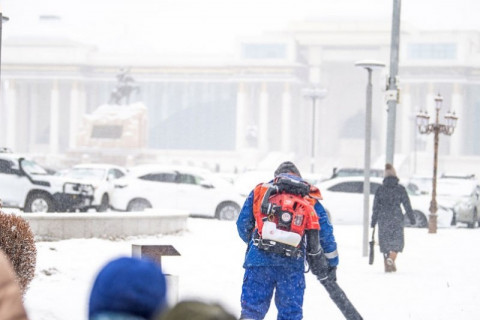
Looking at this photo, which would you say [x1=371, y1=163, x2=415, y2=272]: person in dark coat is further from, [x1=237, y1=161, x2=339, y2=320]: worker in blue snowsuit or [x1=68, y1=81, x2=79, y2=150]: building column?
[x1=68, y1=81, x2=79, y2=150]: building column

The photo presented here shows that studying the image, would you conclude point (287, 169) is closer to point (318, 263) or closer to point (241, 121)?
point (318, 263)

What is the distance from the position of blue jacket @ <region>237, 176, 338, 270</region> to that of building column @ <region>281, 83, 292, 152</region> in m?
84.4

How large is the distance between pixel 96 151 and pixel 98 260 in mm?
40637

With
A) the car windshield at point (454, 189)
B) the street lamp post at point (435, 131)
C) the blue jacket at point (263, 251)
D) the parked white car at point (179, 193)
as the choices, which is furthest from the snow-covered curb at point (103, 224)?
the car windshield at point (454, 189)

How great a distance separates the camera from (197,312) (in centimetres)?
227

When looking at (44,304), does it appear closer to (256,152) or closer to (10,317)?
(10,317)

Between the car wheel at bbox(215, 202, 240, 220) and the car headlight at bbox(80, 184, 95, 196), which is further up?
the car headlight at bbox(80, 184, 95, 196)

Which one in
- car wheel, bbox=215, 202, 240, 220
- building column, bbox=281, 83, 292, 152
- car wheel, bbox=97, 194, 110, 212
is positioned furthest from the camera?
building column, bbox=281, 83, 292, 152

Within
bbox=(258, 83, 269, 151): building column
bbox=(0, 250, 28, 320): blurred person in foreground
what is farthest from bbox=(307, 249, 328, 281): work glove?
bbox=(258, 83, 269, 151): building column

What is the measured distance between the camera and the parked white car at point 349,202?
23484 millimetres

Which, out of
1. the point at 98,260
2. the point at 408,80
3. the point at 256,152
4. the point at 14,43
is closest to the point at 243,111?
the point at 256,152

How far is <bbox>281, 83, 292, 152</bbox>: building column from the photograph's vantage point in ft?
299

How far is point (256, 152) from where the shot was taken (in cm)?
8675

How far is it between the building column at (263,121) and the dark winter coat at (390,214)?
3047 inches
